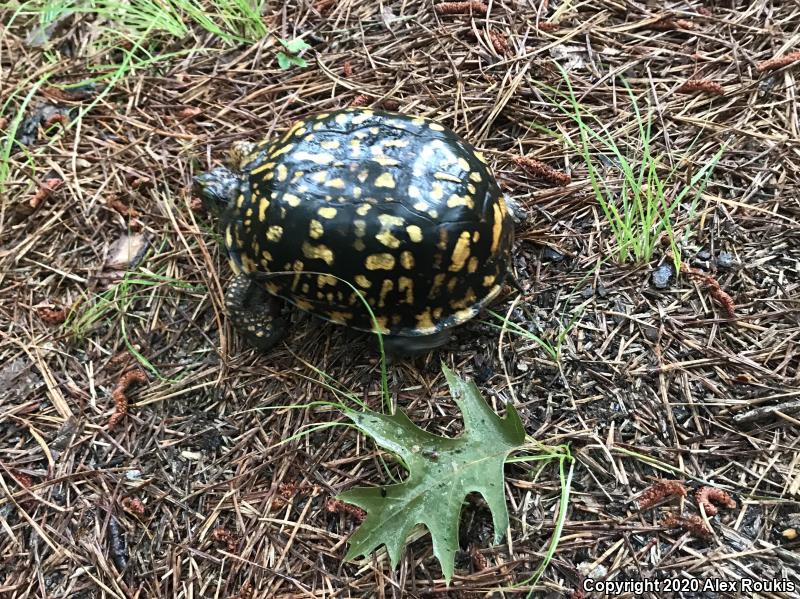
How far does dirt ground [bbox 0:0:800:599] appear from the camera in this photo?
1513 mm

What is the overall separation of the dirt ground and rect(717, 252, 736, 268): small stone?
0.05 feet

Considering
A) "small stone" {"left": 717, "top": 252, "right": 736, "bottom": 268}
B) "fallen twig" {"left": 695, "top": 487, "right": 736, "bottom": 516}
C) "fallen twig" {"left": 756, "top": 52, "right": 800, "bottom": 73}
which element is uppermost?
"fallen twig" {"left": 756, "top": 52, "right": 800, "bottom": 73}

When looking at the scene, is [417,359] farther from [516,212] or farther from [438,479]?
[516,212]

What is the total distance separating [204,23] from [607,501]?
2.37m

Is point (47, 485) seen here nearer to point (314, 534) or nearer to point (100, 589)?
point (100, 589)

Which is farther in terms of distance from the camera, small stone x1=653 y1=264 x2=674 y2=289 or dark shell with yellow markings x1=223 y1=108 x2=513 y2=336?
small stone x1=653 y1=264 x2=674 y2=289

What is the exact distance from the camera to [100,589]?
1617 mm

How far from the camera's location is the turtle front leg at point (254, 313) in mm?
1832

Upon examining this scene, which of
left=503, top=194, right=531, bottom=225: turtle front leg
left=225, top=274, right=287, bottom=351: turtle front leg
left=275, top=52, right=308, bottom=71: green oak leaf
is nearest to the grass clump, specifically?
left=503, top=194, right=531, bottom=225: turtle front leg

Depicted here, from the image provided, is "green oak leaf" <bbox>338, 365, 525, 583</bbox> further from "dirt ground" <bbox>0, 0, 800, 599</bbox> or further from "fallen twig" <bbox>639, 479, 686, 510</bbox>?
"fallen twig" <bbox>639, 479, 686, 510</bbox>

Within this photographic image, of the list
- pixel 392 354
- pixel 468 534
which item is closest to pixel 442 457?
pixel 468 534

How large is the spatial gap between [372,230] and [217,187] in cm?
71

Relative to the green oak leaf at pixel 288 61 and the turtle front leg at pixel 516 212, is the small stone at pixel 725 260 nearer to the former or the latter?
the turtle front leg at pixel 516 212

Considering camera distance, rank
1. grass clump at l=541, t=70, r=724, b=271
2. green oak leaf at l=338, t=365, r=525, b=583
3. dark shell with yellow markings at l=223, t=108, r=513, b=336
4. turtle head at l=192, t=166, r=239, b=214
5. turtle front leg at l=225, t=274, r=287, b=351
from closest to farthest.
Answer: green oak leaf at l=338, t=365, r=525, b=583 < dark shell with yellow markings at l=223, t=108, r=513, b=336 < grass clump at l=541, t=70, r=724, b=271 < turtle front leg at l=225, t=274, r=287, b=351 < turtle head at l=192, t=166, r=239, b=214
